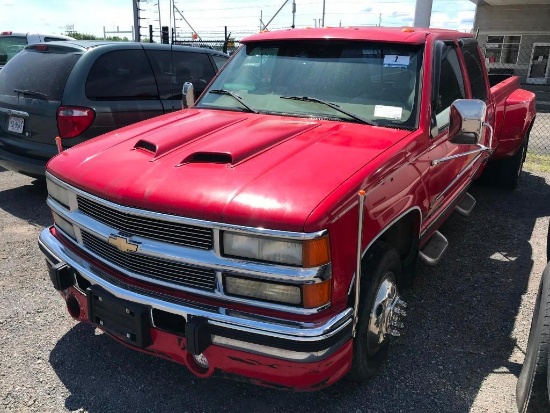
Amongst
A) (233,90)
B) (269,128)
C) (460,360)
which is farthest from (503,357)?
(233,90)

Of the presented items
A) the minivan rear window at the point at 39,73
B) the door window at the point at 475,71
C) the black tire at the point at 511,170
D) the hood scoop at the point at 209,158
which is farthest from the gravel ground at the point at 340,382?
the black tire at the point at 511,170

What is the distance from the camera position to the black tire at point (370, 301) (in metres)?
2.41

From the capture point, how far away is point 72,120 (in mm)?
4875

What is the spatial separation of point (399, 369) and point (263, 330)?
122 cm

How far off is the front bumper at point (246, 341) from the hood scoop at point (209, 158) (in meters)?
0.67

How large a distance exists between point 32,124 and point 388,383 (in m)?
4.28

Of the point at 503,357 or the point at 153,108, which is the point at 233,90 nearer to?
the point at 153,108

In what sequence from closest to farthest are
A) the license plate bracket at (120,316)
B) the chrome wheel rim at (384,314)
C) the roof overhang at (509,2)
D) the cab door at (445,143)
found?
the license plate bracket at (120,316) < the chrome wheel rim at (384,314) < the cab door at (445,143) < the roof overhang at (509,2)

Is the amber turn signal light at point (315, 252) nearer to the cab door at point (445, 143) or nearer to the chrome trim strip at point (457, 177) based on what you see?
the cab door at point (445, 143)

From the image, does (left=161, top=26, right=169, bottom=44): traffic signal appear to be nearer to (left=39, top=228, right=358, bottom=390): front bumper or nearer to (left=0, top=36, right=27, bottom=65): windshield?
(left=0, top=36, right=27, bottom=65): windshield

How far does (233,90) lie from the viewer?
3623 millimetres

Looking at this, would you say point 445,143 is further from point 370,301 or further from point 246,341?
point 246,341

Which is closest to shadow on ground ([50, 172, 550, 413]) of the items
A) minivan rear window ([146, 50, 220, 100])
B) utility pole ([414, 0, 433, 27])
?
minivan rear window ([146, 50, 220, 100])

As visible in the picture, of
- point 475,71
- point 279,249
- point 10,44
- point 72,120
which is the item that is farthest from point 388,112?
point 10,44
